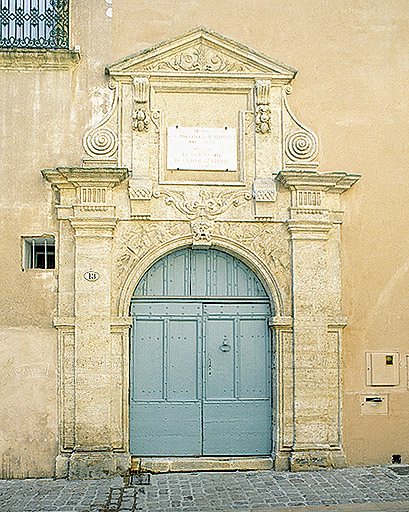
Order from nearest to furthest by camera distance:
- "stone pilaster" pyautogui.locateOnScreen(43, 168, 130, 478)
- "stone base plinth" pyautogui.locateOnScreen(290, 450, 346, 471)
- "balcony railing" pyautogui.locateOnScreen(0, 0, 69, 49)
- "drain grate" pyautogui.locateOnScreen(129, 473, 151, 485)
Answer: "drain grate" pyautogui.locateOnScreen(129, 473, 151, 485) → "stone pilaster" pyautogui.locateOnScreen(43, 168, 130, 478) → "stone base plinth" pyautogui.locateOnScreen(290, 450, 346, 471) → "balcony railing" pyautogui.locateOnScreen(0, 0, 69, 49)

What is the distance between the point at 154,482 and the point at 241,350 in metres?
1.77

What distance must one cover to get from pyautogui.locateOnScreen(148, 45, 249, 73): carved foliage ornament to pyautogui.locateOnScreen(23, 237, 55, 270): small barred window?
100 inches

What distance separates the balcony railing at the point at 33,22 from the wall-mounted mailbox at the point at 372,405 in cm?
566

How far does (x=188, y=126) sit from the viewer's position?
698 cm

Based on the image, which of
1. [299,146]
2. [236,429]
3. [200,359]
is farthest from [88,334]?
[299,146]

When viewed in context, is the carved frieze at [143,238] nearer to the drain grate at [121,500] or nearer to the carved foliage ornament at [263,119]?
the carved foliage ornament at [263,119]

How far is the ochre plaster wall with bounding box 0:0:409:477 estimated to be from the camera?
261 inches

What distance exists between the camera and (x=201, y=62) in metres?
7.00

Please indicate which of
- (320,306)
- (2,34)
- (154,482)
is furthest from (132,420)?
(2,34)

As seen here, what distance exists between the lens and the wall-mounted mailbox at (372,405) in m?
6.88

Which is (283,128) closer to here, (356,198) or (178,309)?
(356,198)

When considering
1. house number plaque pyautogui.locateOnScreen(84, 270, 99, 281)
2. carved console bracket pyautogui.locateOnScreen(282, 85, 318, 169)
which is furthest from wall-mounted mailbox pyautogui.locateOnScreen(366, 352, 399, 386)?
house number plaque pyautogui.locateOnScreen(84, 270, 99, 281)

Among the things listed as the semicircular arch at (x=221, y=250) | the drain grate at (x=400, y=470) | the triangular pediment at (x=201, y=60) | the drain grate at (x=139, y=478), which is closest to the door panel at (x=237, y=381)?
the semicircular arch at (x=221, y=250)

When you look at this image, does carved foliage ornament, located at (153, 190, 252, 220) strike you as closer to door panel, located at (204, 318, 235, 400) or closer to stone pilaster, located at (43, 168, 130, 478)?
stone pilaster, located at (43, 168, 130, 478)
